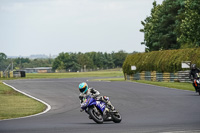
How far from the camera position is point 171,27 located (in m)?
83.8

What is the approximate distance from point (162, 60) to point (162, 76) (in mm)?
1799

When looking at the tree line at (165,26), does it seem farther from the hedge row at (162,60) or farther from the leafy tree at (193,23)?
the hedge row at (162,60)

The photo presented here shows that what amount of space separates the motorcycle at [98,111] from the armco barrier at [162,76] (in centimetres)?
3450

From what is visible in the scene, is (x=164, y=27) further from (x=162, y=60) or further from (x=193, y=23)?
(x=162, y=60)

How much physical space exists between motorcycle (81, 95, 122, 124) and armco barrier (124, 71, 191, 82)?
34.5 m

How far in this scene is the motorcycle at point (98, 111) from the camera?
1441cm

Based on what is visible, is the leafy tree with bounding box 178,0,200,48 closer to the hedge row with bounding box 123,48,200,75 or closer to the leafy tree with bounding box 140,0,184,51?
the hedge row with bounding box 123,48,200,75

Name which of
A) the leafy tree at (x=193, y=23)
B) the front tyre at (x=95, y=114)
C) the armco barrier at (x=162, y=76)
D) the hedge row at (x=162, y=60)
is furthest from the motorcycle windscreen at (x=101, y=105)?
the leafy tree at (x=193, y=23)

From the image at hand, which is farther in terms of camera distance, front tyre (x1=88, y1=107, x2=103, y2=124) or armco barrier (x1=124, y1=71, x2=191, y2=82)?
armco barrier (x1=124, y1=71, x2=191, y2=82)

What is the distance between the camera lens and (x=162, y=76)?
182ft

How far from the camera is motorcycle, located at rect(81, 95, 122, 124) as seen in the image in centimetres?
1441

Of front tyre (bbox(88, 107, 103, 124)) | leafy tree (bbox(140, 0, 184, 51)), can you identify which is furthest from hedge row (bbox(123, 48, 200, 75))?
front tyre (bbox(88, 107, 103, 124))

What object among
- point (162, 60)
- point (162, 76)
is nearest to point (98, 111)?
point (162, 76)

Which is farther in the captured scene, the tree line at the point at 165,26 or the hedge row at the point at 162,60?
the tree line at the point at 165,26
